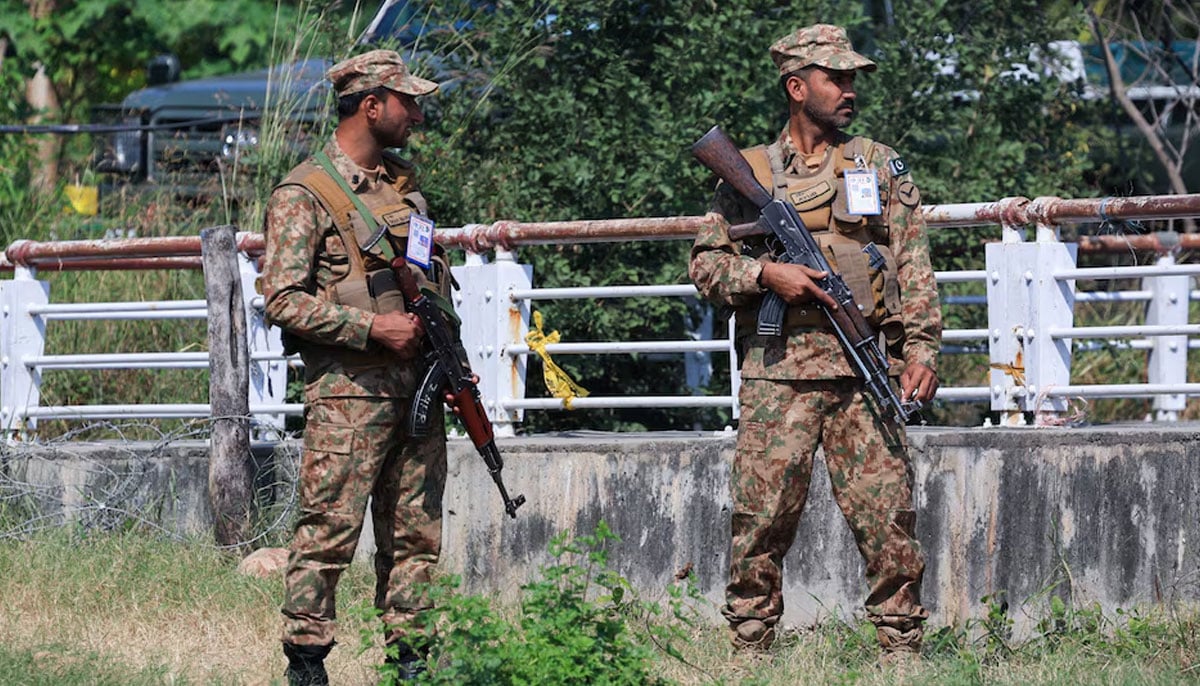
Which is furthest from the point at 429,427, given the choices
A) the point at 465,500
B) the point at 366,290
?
the point at 465,500

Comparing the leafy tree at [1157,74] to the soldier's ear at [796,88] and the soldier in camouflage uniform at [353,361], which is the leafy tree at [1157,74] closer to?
the soldier's ear at [796,88]

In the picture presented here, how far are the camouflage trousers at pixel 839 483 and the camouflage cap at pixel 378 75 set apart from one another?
1387 mm

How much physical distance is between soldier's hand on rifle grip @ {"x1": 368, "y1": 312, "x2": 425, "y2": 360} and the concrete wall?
1643mm

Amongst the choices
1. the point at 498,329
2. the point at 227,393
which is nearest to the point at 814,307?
the point at 498,329

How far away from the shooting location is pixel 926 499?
234 inches

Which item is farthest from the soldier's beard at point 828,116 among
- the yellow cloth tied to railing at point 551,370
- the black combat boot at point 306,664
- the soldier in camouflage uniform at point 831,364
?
the black combat boot at point 306,664

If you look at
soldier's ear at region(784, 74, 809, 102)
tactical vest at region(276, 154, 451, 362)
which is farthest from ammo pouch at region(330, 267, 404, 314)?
soldier's ear at region(784, 74, 809, 102)

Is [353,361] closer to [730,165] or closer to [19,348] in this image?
[730,165]

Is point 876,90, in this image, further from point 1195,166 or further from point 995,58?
point 1195,166

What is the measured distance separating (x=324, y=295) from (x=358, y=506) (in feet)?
2.05

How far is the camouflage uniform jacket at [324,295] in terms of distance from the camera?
4770 millimetres

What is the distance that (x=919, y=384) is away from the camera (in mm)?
4996

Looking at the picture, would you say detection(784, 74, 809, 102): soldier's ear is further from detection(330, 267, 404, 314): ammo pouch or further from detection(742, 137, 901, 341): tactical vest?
detection(330, 267, 404, 314): ammo pouch

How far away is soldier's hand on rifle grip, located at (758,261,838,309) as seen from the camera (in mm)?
4969
